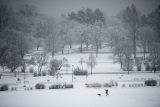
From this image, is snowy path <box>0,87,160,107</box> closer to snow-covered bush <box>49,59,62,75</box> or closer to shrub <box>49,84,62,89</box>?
shrub <box>49,84,62,89</box>

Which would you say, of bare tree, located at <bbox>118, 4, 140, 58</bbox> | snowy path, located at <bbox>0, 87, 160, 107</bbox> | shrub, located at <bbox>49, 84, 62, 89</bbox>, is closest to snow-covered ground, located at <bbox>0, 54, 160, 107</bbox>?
snowy path, located at <bbox>0, 87, 160, 107</bbox>

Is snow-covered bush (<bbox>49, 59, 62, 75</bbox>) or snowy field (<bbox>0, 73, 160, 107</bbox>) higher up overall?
snow-covered bush (<bbox>49, 59, 62, 75</bbox>)

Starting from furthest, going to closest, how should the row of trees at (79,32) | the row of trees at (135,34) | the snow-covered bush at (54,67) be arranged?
1. the row of trees at (79,32)
2. the row of trees at (135,34)
3. the snow-covered bush at (54,67)

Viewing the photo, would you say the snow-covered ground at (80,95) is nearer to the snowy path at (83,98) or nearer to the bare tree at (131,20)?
the snowy path at (83,98)

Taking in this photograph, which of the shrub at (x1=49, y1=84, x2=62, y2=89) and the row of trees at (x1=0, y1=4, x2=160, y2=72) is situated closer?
the shrub at (x1=49, y1=84, x2=62, y2=89)

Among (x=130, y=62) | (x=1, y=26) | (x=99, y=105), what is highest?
(x=1, y=26)

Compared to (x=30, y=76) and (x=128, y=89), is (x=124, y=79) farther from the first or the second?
(x=30, y=76)

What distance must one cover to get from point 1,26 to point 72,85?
215ft

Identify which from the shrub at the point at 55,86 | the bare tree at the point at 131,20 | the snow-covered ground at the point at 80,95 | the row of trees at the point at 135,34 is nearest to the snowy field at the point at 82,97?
the snow-covered ground at the point at 80,95

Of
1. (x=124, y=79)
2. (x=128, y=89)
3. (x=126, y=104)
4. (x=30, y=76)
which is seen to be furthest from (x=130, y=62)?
(x=126, y=104)

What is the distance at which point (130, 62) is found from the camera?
7031 cm

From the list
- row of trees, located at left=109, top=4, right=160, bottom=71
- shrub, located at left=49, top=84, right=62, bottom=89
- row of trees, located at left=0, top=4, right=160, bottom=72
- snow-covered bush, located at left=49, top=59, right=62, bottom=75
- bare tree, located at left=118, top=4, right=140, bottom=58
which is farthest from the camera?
bare tree, located at left=118, top=4, right=140, bottom=58

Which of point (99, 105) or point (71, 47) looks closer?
point (99, 105)

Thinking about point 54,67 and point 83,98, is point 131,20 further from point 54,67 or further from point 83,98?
point 83,98
